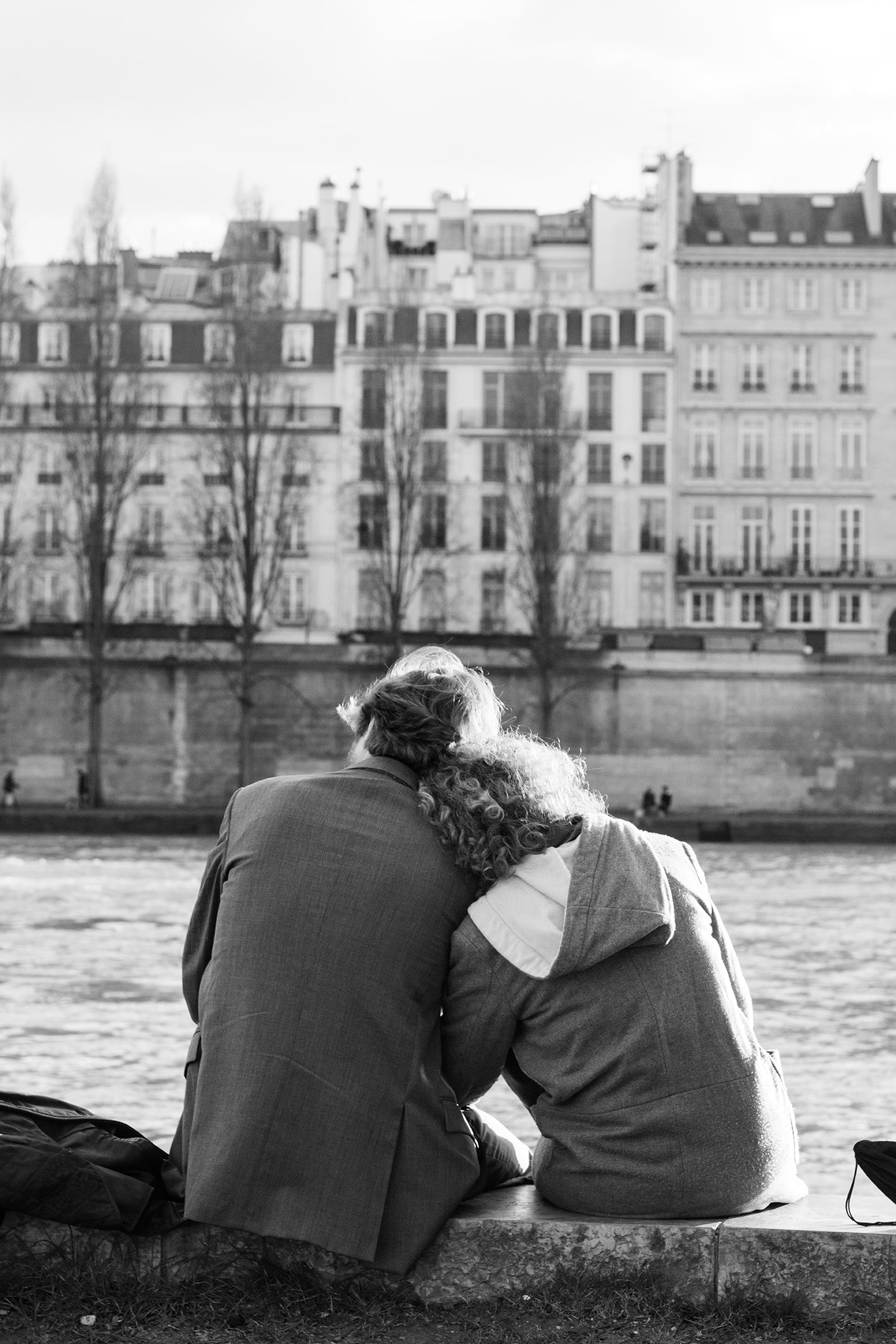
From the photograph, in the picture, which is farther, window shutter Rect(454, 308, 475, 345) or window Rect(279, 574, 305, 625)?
window shutter Rect(454, 308, 475, 345)

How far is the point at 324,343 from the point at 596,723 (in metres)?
15.2

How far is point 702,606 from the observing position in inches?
1881

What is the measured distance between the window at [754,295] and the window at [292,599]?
14691 mm

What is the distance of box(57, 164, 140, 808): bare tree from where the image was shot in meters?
37.8

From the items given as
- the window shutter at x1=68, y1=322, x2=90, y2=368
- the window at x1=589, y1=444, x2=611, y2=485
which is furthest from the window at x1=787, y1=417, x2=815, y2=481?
the window shutter at x1=68, y1=322, x2=90, y2=368

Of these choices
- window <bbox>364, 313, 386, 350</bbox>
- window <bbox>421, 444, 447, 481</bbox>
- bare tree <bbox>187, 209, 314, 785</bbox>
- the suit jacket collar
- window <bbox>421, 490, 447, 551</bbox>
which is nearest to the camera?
the suit jacket collar

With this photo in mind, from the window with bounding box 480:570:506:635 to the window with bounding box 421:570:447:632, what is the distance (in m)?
1.15

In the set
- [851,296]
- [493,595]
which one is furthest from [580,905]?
[851,296]

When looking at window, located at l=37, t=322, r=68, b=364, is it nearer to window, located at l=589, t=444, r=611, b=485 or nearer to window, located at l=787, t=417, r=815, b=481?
window, located at l=589, t=444, r=611, b=485

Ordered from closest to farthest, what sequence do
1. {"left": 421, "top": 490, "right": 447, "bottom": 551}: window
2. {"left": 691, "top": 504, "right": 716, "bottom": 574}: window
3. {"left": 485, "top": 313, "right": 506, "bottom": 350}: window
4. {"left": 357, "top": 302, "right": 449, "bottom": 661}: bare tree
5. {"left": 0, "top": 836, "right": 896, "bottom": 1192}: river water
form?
{"left": 0, "top": 836, "right": 896, "bottom": 1192}: river water < {"left": 357, "top": 302, "right": 449, "bottom": 661}: bare tree < {"left": 421, "top": 490, "right": 447, "bottom": 551}: window < {"left": 691, "top": 504, "right": 716, "bottom": 574}: window < {"left": 485, "top": 313, "right": 506, "bottom": 350}: window

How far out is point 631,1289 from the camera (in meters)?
3.47

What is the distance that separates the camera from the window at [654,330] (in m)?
48.5

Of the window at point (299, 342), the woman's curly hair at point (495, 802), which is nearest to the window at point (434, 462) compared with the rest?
the window at point (299, 342)

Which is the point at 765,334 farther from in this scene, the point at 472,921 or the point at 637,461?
the point at 472,921
